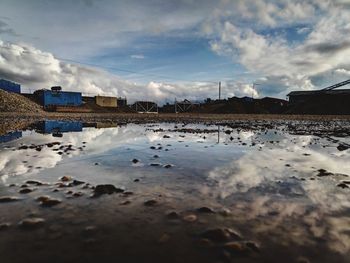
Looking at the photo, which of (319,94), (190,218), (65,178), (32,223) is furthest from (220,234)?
(319,94)

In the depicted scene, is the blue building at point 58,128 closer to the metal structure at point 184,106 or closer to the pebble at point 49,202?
the pebble at point 49,202

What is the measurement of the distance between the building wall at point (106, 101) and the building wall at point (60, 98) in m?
12.5

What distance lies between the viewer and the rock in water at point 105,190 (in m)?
4.00

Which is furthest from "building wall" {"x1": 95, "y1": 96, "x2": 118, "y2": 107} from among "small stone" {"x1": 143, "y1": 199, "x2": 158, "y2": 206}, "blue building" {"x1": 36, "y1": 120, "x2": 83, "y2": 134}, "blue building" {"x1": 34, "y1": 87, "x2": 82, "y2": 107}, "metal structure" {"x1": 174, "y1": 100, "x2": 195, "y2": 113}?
"small stone" {"x1": 143, "y1": 199, "x2": 158, "y2": 206}

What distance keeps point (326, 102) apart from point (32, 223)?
279 feet

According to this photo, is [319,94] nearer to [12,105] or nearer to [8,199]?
[12,105]

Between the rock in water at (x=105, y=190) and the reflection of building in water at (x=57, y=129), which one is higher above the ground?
the reflection of building in water at (x=57, y=129)

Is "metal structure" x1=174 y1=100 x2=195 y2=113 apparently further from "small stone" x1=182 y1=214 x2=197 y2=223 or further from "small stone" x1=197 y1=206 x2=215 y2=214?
"small stone" x1=182 y1=214 x2=197 y2=223

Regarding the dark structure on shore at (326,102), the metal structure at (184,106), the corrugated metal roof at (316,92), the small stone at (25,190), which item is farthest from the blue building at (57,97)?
the corrugated metal roof at (316,92)

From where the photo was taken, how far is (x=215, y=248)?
2.48m

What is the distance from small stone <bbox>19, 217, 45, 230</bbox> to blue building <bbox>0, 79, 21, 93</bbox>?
220 ft

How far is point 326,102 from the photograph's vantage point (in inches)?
2948

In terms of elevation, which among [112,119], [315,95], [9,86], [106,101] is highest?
[315,95]

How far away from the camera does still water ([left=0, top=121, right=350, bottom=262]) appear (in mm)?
2398
